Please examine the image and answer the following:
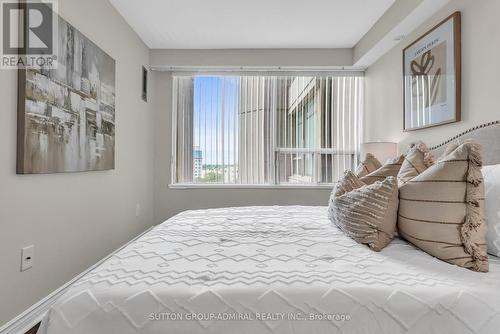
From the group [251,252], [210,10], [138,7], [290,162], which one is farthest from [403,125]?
[138,7]

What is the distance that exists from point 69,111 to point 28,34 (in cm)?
52

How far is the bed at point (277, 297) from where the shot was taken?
873 millimetres

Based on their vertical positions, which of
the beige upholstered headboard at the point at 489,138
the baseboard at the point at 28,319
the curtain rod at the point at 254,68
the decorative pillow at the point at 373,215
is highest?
the curtain rod at the point at 254,68

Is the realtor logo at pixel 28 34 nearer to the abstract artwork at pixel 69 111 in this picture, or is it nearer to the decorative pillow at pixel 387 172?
the abstract artwork at pixel 69 111

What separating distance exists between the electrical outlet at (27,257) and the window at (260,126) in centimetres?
228

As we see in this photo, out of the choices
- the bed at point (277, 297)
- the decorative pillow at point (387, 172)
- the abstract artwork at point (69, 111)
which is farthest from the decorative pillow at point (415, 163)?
the abstract artwork at point (69, 111)

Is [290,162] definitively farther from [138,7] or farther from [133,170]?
[138,7]

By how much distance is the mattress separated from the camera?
2.86 feet

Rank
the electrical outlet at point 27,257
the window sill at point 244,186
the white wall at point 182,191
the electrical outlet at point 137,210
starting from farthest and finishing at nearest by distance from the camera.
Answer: the window sill at point 244,186 → the white wall at point 182,191 → the electrical outlet at point 137,210 → the electrical outlet at point 27,257

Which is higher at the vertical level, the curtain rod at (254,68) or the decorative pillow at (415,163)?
the curtain rod at (254,68)

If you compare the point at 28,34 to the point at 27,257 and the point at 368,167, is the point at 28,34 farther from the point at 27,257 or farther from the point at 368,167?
the point at 368,167

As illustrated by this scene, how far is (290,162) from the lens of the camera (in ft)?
13.5

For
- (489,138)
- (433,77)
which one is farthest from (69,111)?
(433,77)

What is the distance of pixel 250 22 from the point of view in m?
3.10
